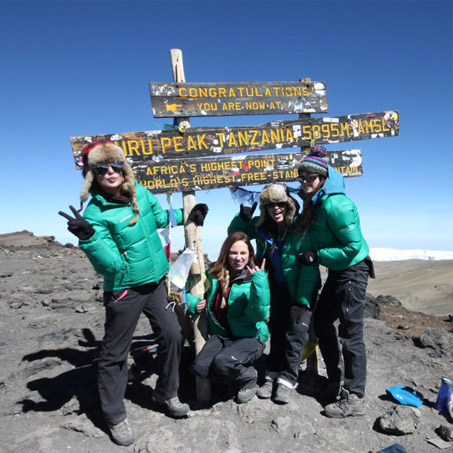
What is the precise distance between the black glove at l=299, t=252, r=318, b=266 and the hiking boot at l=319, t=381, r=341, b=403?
59.5 inches

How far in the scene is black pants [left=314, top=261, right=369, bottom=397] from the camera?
3.81 metres

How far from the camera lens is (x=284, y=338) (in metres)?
4.35

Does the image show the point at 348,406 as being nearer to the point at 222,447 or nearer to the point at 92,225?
the point at 222,447

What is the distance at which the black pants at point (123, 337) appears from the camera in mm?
3535

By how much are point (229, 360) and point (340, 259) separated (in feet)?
5.05

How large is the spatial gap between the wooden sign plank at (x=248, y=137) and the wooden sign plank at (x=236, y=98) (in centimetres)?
19

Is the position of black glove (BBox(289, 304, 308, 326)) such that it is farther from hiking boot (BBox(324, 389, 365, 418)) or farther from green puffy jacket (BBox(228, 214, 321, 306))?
hiking boot (BBox(324, 389, 365, 418))

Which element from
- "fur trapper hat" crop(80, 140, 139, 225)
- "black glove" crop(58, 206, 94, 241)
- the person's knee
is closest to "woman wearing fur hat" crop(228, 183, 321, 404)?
the person's knee

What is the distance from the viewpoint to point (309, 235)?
395 cm

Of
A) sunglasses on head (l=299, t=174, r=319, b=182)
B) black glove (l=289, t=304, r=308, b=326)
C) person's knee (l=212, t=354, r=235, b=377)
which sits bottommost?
person's knee (l=212, t=354, r=235, b=377)

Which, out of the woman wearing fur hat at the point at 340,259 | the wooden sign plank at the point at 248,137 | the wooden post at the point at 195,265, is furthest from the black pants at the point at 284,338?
the wooden sign plank at the point at 248,137

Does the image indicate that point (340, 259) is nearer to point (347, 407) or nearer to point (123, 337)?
point (347, 407)

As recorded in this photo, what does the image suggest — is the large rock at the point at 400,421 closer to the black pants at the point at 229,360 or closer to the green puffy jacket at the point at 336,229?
the black pants at the point at 229,360

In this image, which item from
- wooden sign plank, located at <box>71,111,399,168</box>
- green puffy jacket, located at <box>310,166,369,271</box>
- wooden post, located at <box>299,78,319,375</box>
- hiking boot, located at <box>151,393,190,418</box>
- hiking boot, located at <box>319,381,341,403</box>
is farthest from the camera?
wooden post, located at <box>299,78,319,375</box>
